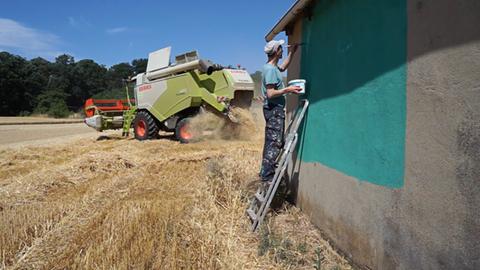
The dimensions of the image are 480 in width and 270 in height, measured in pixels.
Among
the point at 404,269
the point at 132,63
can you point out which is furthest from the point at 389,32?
the point at 132,63

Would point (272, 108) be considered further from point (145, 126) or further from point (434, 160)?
point (145, 126)

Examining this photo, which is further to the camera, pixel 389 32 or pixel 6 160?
pixel 6 160

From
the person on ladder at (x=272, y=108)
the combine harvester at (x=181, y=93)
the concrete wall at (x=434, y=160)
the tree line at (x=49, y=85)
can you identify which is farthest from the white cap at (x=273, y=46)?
the tree line at (x=49, y=85)

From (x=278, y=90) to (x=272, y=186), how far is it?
3.33ft

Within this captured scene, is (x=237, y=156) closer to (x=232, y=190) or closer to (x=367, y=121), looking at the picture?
(x=232, y=190)

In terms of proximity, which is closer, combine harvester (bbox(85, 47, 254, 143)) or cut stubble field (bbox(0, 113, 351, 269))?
cut stubble field (bbox(0, 113, 351, 269))

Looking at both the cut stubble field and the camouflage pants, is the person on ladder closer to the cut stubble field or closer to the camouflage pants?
the camouflage pants

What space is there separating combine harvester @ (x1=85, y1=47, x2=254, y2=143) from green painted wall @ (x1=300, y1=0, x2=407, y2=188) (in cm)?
537

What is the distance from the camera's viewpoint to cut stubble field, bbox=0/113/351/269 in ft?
10.4

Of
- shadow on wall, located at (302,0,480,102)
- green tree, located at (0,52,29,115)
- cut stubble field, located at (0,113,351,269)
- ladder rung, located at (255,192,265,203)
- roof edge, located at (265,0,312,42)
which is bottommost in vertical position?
cut stubble field, located at (0,113,351,269)

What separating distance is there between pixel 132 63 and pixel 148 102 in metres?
72.7

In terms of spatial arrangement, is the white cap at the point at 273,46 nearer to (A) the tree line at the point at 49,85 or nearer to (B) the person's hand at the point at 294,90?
(B) the person's hand at the point at 294,90

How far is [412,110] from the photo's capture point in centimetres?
230

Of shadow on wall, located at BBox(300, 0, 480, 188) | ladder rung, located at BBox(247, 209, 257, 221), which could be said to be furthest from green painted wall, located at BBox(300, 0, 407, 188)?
ladder rung, located at BBox(247, 209, 257, 221)
